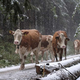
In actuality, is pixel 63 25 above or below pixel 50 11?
below

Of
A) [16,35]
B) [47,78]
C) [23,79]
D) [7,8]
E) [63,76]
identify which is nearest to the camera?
[47,78]

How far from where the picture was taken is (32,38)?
8.10m

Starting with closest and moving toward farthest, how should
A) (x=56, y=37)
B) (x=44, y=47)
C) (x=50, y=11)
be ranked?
(x=56, y=37) → (x=44, y=47) → (x=50, y=11)

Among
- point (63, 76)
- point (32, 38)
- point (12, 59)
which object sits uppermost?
point (32, 38)

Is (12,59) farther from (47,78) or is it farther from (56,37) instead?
(47,78)

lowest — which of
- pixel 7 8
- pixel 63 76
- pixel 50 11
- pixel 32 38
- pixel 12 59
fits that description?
pixel 12 59

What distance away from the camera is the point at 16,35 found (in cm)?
722

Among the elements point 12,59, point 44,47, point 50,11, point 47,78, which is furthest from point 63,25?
point 47,78

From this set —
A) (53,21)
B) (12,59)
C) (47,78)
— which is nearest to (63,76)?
(47,78)

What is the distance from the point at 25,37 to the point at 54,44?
263 cm

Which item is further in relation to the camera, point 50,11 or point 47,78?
point 50,11

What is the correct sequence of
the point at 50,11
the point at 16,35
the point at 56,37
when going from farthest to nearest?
the point at 50,11 < the point at 56,37 < the point at 16,35

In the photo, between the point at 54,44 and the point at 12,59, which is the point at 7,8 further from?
the point at 12,59

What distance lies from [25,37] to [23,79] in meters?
3.15
